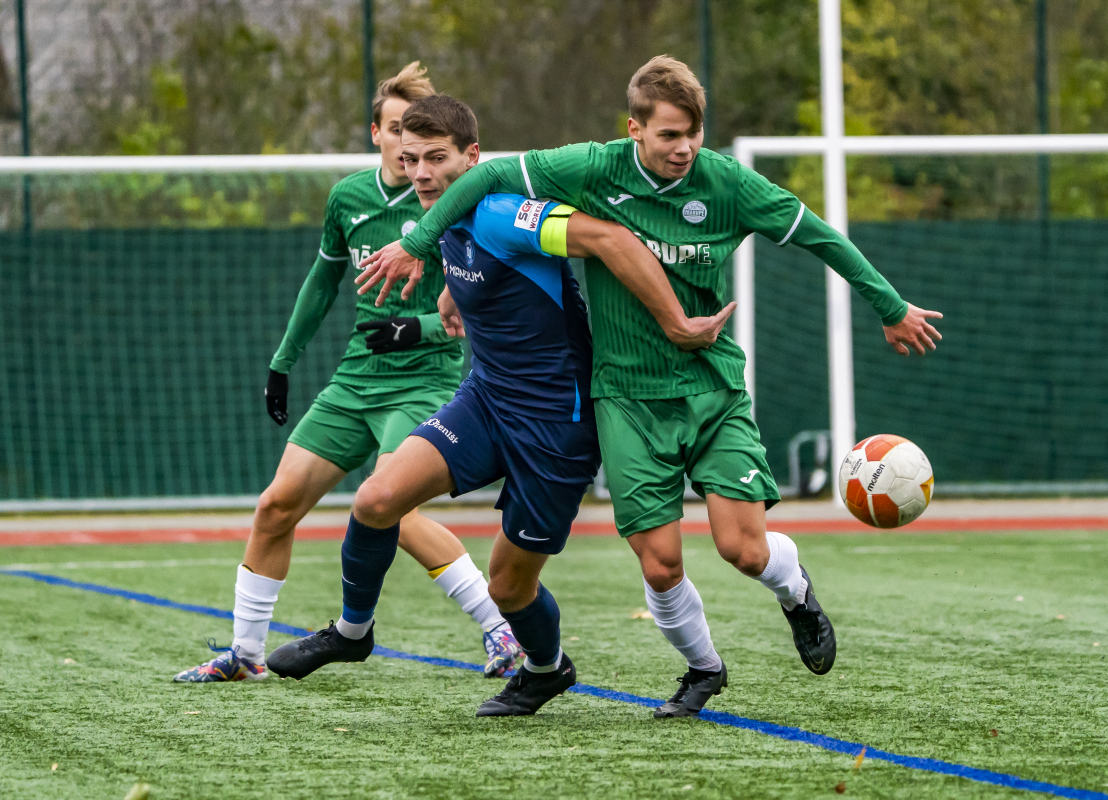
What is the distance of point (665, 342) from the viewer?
4.08m

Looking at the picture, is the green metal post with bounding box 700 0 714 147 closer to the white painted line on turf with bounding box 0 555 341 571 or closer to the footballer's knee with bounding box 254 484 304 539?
the white painted line on turf with bounding box 0 555 341 571

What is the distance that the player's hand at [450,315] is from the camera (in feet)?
14.8

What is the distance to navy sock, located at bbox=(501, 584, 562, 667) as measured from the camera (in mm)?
4160

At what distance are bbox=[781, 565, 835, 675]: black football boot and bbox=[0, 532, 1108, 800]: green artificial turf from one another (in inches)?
5.9

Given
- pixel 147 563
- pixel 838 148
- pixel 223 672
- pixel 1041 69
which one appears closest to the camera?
pixel 223 672

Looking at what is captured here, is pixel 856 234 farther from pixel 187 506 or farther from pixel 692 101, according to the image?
pixel 692 101


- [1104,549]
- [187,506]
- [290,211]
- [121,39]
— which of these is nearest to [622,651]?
[1104,549]

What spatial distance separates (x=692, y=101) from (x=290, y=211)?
8.09 meters

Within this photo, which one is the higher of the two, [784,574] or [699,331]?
[699,331]

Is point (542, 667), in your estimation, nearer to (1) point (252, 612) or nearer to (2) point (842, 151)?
(1) point (252, 612)

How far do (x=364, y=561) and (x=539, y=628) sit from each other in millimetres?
590

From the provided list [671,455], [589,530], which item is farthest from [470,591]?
[589,530]

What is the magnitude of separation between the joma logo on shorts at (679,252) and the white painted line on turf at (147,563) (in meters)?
4.83

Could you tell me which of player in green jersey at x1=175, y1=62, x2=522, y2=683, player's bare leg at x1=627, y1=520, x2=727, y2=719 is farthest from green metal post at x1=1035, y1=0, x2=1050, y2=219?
player's bare leg at x1=627, y1=520, x2=727, y2=719
